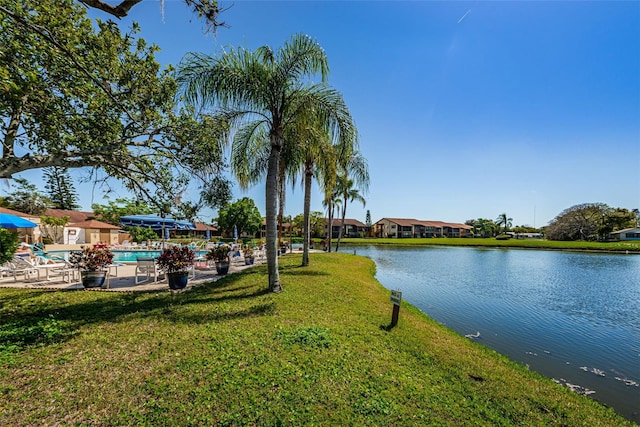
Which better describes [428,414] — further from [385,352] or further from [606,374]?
[606,374]

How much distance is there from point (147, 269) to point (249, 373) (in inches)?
320

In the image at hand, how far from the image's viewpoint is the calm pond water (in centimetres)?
601

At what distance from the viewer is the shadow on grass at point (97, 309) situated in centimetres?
496

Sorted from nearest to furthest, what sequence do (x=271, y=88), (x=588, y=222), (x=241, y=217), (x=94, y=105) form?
(x=94, y=105), (x=271, y=88), (x=241, y=217), (x=588, y=222)

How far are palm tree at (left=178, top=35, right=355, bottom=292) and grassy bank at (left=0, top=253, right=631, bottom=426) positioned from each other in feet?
10.7

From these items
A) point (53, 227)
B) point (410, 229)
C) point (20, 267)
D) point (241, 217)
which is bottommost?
point (20, 267)

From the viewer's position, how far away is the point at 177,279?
26.7ft

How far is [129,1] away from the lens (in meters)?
3.47

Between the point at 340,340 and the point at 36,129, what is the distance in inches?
291

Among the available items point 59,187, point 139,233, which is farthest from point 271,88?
point 139,233

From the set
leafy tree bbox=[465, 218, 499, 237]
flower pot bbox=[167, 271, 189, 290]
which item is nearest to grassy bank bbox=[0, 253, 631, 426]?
→ flower pot bbox=[167, 271, 189, 290]

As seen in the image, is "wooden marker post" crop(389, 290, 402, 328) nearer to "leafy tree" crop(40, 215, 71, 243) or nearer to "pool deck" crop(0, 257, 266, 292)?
"pool deck" crop(0, 257, 266, 292)

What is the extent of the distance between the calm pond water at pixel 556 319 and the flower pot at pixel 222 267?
308 inches

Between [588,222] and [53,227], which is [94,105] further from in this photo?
[588,222]
